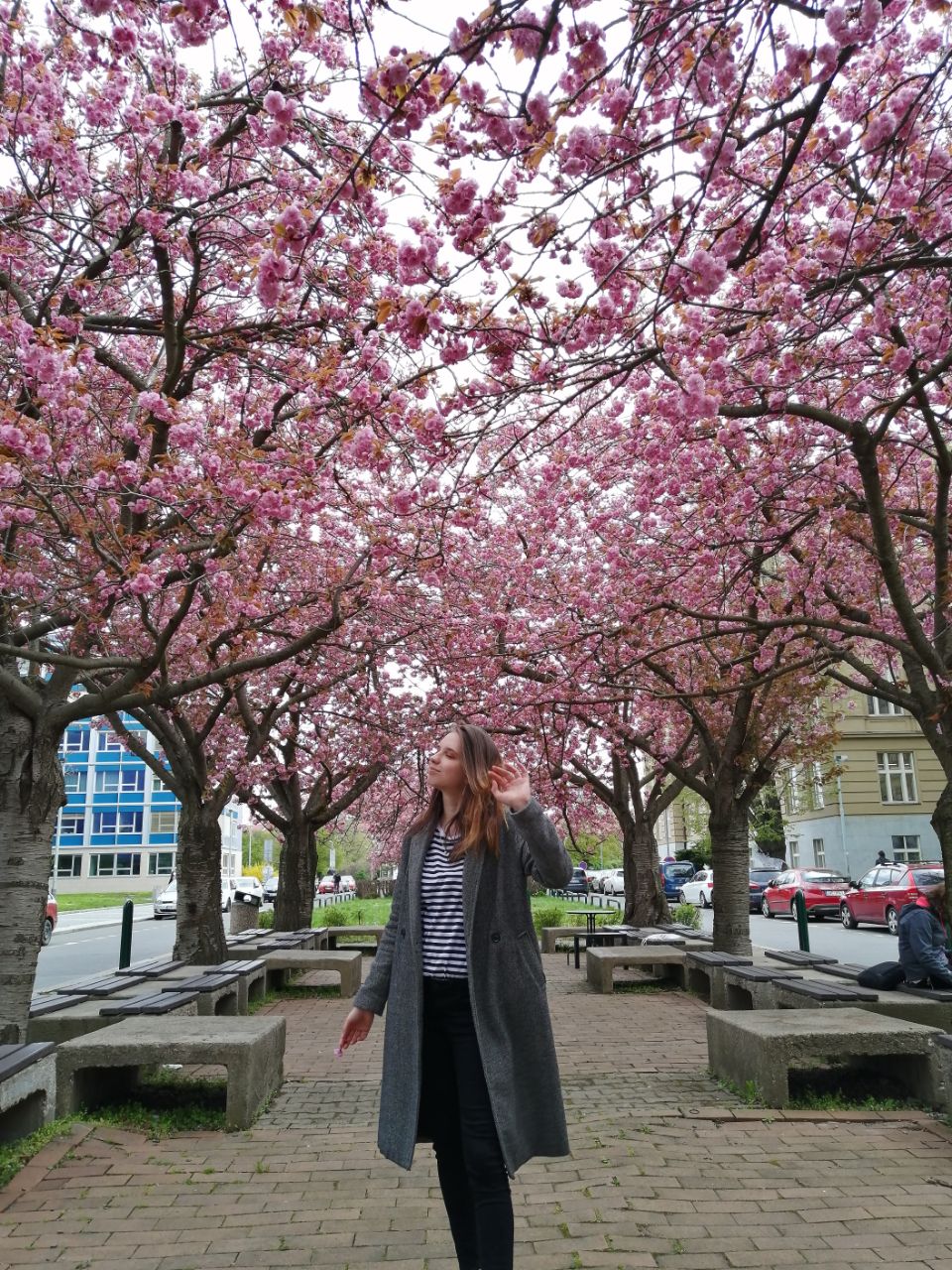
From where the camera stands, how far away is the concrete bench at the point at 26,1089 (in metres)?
4.86

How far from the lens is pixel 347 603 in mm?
9875

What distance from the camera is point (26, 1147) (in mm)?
5105

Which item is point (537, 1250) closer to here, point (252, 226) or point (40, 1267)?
point (40, 1267)

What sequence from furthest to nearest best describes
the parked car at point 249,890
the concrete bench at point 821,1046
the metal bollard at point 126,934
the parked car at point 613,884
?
1. the parked car at point 613,884
2. the parked car at point 249,890
3. the metal bollard at point 126,934
4. the concrete bench at point 821,1046

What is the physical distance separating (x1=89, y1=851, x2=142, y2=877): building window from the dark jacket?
72.1m

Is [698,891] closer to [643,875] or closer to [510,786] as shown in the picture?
[643,875]

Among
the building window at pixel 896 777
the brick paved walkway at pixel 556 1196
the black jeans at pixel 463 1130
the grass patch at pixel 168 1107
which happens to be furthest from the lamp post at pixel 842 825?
the black jeans at pixel 463 1130

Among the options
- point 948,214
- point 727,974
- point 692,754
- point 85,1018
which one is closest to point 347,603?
point 85,1018

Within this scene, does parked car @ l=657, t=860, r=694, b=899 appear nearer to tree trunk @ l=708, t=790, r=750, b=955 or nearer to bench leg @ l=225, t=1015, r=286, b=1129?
tree trunk @ l=708, t=790, r=750, b=955

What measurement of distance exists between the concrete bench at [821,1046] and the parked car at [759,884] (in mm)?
26181

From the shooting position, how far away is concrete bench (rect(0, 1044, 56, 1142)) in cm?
486

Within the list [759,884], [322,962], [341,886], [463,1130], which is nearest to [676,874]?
[759,884]

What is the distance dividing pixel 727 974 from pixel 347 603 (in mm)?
5033

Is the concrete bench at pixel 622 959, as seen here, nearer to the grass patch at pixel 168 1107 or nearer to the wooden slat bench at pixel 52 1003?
the grass patch at pixel 168 1107
